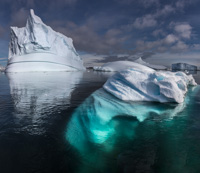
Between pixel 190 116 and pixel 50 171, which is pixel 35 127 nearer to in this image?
pixel 50 171

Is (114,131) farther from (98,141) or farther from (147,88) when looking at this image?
(147,88)

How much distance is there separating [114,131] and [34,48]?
40.3m

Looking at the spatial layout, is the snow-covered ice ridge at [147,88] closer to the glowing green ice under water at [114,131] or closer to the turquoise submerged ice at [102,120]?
the turquoise submerged ice at [102,120]

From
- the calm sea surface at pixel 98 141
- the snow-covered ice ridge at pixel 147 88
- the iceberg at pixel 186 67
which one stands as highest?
Answer: the iceberg at pixel 186 67

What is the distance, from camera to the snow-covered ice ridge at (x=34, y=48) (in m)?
36.2

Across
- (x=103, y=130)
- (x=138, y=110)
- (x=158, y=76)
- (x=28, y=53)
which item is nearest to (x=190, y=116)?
(x=138, y=110)

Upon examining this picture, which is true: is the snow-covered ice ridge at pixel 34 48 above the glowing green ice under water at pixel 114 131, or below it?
above

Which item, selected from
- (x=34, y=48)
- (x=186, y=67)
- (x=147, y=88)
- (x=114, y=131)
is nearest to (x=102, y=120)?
(x=114, y=131)

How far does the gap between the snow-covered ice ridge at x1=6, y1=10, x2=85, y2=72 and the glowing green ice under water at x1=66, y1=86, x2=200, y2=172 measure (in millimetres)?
37761

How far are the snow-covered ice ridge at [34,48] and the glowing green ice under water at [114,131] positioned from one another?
37761 millimetres

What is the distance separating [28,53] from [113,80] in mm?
37115

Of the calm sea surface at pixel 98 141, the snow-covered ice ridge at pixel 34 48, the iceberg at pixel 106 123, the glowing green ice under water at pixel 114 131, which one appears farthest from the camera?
the snow-covered ice ridge at pixel 34 48

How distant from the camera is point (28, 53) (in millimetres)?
38031

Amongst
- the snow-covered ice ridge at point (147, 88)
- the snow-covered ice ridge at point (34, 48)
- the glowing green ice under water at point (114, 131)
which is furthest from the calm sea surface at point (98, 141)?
the snow-covered ice ridge at point (34, 48)
